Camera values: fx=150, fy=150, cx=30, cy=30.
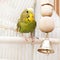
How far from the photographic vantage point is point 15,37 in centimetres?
71

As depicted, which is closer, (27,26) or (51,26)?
(51,26)

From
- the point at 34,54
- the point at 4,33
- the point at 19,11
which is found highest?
the point at 19,11

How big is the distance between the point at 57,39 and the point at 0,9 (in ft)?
1.08

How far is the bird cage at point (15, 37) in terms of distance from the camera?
0.73m

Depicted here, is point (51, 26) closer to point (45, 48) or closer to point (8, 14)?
point (45, 48)

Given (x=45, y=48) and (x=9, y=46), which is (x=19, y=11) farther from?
(x=45, y=48)

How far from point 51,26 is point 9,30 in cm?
26

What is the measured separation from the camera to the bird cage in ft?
2.38

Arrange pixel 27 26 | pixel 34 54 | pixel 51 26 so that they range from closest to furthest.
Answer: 1. pixel 51 26
2. pixel 27 26
3. pixel 34 54

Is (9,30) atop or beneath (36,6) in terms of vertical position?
beneath

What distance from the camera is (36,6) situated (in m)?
0.80

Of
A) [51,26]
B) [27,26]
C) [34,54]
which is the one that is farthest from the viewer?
[34,54]

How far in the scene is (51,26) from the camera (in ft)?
1.82

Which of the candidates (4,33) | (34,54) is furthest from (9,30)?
(34,54)
